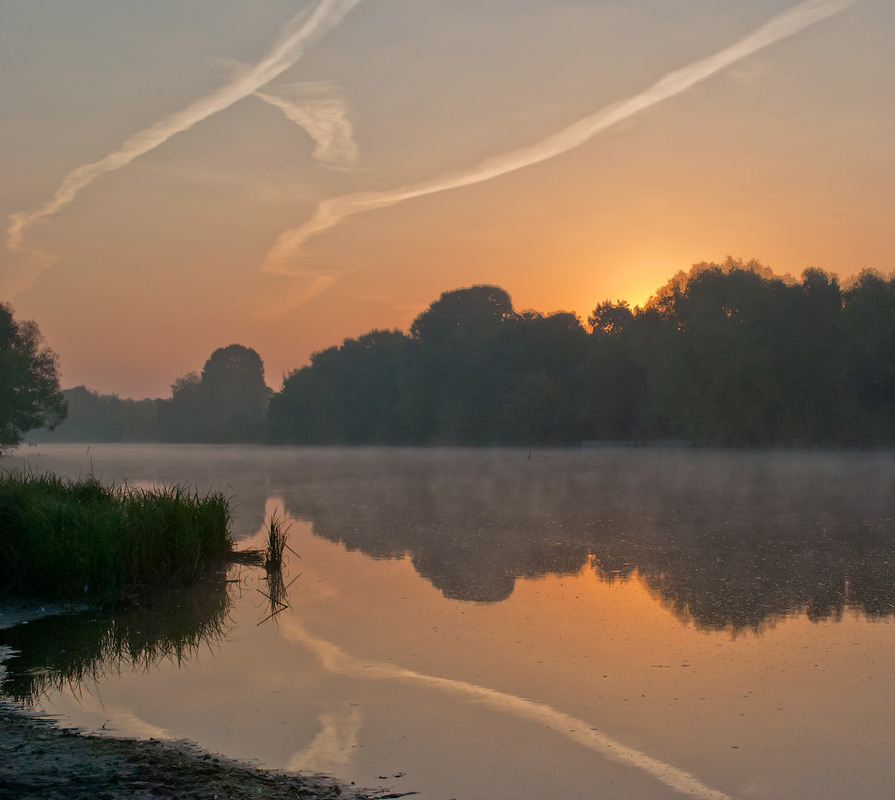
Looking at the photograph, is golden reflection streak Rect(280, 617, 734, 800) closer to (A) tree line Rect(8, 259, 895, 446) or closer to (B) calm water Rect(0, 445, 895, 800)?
(B) calm water Rect(0, 445, 895, 800)

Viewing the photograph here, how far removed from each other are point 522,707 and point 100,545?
5776 mm

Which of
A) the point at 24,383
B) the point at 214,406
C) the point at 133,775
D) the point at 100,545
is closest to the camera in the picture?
the point at 133,775

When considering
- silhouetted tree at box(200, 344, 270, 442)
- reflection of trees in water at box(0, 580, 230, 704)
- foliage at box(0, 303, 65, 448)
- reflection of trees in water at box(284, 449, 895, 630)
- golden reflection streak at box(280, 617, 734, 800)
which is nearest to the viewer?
golden reflection streak at box(280, 617, 734, 800)

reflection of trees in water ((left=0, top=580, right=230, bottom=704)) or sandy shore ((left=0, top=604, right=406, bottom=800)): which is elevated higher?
sandy shore ((left=0, top=604, right=406, bottom=800))

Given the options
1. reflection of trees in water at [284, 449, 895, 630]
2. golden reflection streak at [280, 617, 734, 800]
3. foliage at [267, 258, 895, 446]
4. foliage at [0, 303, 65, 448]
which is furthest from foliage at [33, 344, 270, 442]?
golden reflection streak at [280, 617, 734, 800]

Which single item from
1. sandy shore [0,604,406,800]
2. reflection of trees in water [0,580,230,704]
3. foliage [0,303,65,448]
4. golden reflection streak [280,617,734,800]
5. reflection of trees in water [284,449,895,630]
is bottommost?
reflection of trees in water [0,580,230,704]

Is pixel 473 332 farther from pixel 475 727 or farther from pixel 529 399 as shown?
pixel 475 727

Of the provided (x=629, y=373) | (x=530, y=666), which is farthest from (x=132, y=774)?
(x=629, y=373)

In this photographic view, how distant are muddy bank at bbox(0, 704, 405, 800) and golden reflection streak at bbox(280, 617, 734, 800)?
1335 millimetres

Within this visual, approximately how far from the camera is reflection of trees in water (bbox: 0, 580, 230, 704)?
255 inches

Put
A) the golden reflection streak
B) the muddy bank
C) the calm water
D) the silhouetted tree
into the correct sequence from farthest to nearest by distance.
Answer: the silhouetted tree, the calm water, the golden reflection streak, the muddy bank

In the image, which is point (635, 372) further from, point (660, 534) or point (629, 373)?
point (660, 534)

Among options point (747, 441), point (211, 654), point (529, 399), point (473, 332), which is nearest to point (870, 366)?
point (747, 441)

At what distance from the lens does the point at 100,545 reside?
961cm
